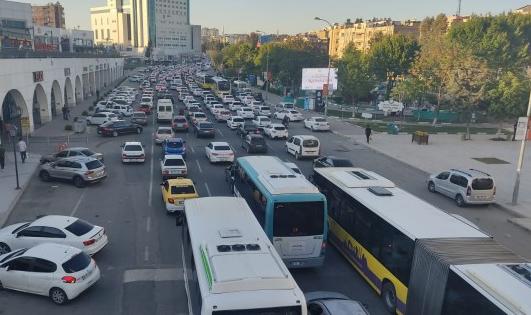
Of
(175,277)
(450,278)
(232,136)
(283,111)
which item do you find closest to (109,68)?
(283,111)

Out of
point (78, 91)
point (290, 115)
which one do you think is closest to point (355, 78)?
point (290, 115)

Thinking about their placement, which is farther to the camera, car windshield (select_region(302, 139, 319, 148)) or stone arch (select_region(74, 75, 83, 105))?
stone arch (select_region(74, 75, 83, 105))

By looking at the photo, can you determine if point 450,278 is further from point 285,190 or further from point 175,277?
point 175,277

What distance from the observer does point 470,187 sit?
21953 mm

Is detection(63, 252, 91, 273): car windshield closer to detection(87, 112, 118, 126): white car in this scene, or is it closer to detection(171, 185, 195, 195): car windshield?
detection(171, 185, 195, 195): car windshield

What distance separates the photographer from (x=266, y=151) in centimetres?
3369

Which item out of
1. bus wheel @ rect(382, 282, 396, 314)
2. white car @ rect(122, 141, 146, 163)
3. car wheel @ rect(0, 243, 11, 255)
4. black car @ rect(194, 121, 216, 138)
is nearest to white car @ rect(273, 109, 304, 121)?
black car @ rect(194, 121, 216, 138)

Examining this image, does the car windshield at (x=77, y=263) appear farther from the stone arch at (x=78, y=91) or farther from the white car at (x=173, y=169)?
the stone arch at (x=78, y=91)

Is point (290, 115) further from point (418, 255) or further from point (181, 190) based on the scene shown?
point (418, 255)

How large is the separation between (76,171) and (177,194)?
7795 millimetres

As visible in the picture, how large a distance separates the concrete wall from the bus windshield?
66.4ft

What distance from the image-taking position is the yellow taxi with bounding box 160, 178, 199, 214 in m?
19.2

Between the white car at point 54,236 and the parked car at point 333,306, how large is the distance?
8.02m

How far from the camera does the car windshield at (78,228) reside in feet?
49.1
